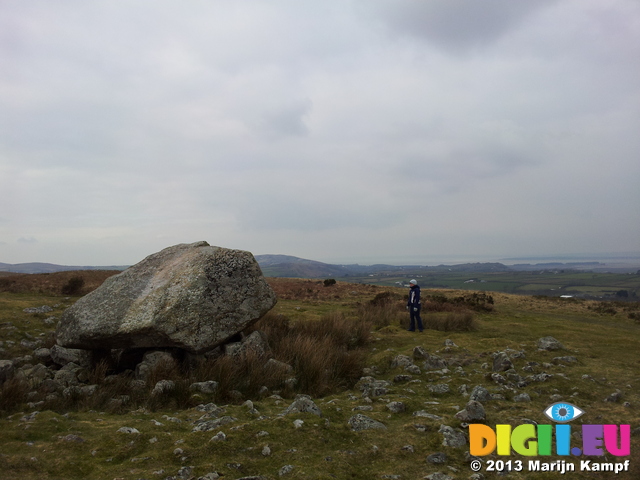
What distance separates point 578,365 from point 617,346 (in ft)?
13.5

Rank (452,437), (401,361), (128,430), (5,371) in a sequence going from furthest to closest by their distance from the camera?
(401,361) → (5,371) → (128,430) → (452,437)

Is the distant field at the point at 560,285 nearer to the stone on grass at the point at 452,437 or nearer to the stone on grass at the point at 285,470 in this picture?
the stone on grass at the point at 452,437

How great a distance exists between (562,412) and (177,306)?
7.96m

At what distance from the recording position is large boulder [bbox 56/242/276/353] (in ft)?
28.8

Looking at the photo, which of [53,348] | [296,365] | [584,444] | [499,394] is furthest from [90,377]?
[584,444]

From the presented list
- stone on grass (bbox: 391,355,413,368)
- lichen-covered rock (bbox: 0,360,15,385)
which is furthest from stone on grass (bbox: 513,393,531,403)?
lichen-covered rock (bbox: 0,360,15,385)

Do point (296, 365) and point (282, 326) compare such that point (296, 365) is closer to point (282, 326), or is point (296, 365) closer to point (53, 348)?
point (282, 326)

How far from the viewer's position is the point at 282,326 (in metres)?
12.3

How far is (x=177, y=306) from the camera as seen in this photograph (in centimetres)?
890

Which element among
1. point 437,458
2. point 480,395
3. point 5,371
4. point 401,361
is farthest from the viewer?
point 401,361

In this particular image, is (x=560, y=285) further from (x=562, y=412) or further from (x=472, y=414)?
(x=472, y=414)

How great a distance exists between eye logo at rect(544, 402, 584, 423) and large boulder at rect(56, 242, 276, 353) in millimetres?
6823

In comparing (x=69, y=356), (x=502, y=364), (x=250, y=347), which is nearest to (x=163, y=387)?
(x=250, y=347)

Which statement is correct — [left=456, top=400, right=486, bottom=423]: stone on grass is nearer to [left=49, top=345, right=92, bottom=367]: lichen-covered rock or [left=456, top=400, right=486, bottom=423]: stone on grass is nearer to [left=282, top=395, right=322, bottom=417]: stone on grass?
[left=282, top=395, right=322, bottom=417]: stone on grass
